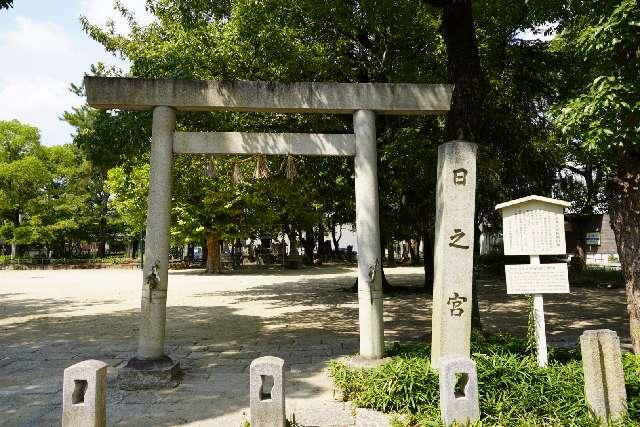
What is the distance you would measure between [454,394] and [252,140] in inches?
165

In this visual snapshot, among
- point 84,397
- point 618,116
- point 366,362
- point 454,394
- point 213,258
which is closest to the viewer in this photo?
point 84,397

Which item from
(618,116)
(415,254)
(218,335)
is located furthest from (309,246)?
(618,116)

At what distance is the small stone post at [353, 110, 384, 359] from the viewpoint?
6473 mm

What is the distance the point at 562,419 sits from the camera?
15.4 ft

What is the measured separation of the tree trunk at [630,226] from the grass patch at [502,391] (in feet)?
2.27

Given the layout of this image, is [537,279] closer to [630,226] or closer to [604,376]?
[604,376]

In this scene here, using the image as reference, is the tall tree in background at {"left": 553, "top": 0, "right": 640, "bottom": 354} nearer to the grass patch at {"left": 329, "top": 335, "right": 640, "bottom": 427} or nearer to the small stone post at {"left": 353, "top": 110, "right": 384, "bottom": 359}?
the grass patch at {"left": 329, "top": 335, "right": 640, "bottom": 427}

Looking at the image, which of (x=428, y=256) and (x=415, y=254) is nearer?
(x=428, y=256)

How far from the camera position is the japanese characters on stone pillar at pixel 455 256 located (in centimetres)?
564

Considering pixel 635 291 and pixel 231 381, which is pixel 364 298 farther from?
pixel 635 291

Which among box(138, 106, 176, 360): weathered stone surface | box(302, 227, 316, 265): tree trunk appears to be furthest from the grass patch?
box(302, 227, 316, 265): tree trunk

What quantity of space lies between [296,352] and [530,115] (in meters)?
10.2

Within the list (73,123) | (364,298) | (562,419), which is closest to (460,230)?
(364,298)

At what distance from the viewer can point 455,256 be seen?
18.6 feet
